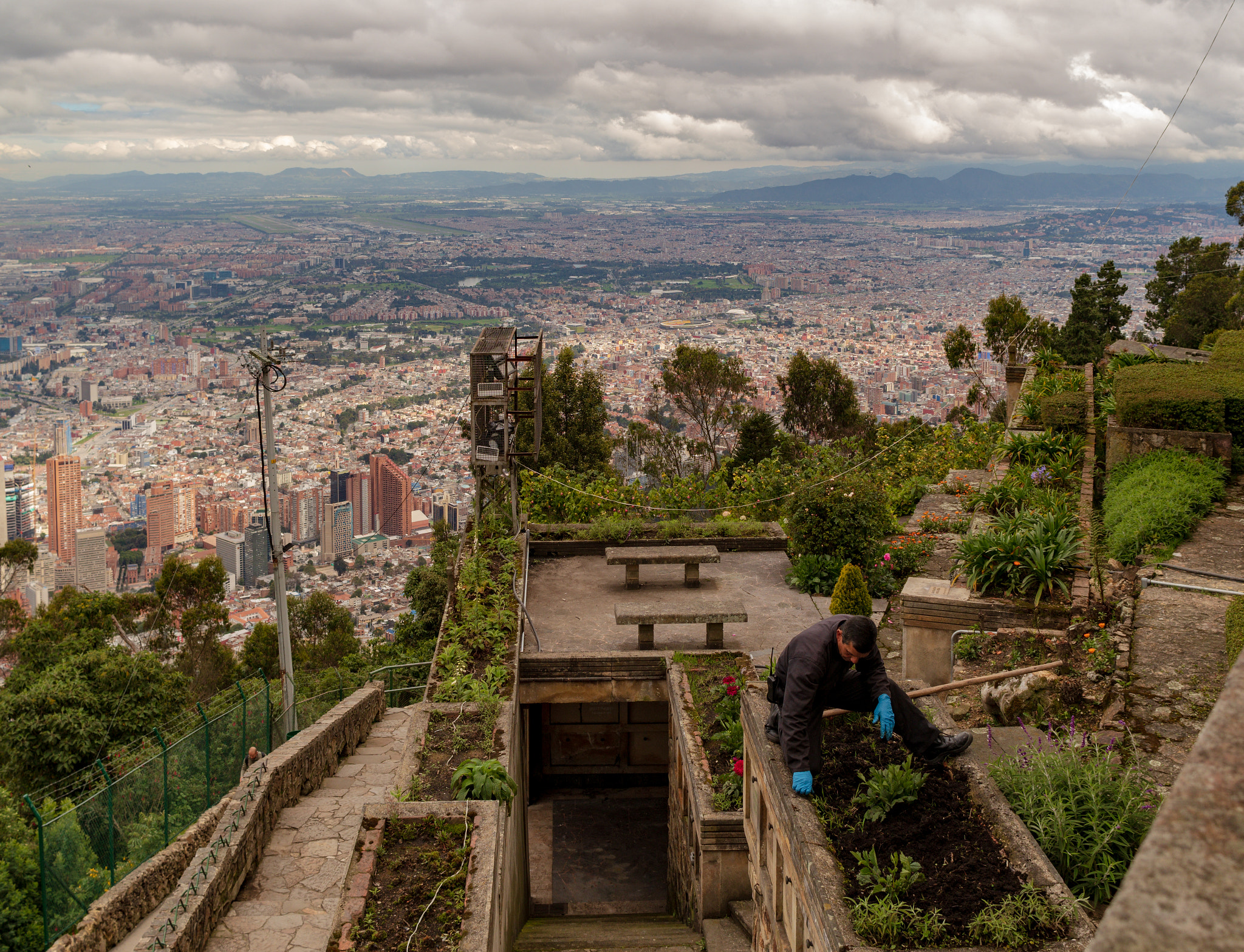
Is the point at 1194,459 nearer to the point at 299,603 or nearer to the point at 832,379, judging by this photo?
the point at 832,379

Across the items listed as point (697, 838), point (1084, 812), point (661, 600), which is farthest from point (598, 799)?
point (1084, 812)

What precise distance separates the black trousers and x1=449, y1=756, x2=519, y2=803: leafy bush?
286 cm

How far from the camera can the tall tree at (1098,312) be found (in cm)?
2992

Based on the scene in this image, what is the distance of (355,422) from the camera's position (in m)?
43.9

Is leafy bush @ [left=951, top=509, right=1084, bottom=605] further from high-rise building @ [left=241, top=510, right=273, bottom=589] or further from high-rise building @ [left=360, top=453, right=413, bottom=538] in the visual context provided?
high-rise building @ [left=241, top=510, right=273, bottom=589]

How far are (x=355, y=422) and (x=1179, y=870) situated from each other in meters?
44.8

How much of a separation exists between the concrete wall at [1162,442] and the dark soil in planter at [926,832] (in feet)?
24.9

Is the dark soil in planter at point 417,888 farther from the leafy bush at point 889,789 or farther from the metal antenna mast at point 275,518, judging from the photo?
the metal antenna mast at point 275,518

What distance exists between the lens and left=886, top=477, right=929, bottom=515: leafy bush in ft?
48.0

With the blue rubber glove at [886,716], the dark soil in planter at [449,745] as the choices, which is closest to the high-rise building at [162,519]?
the dark soil in planter at [449,745]

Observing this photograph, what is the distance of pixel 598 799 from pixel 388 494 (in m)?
23.1

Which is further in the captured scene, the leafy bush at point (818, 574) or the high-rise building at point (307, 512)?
the high-rise building at point (307, 512)

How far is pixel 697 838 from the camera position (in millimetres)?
7223

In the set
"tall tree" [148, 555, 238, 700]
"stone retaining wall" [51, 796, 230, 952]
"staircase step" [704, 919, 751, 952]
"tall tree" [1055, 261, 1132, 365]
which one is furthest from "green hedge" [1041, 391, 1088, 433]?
"tall tree" [148, 555, 238, 700]
